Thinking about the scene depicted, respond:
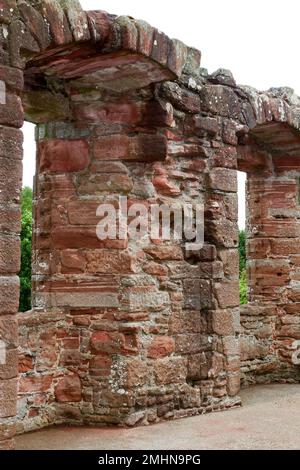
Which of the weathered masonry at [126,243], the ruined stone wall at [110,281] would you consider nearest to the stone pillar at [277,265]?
the weathered masonry at [126,243]

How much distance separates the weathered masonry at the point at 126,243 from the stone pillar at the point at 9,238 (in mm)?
815

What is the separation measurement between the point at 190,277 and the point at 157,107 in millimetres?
1531

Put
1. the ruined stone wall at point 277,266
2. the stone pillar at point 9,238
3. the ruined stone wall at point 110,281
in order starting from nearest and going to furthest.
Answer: the stone pillar at point 9,238, the ruined stone wall at point 110,281, the ruined stone wall at point 277,266

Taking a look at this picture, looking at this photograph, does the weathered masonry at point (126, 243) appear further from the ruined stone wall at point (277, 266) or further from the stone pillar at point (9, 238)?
the ruined stone wall at point (277, 266)

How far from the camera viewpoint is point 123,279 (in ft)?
20.0

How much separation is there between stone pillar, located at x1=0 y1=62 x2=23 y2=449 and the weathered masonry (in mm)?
815

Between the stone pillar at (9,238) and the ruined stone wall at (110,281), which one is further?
the ruined stone wall at (110,281)

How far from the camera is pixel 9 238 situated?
4.57 metres

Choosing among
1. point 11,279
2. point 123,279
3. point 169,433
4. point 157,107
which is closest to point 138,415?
point 169,433

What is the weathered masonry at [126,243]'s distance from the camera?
584cm

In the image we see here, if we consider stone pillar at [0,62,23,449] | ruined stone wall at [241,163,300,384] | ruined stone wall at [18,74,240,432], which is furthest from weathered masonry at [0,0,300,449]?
ruined stone wall at [241,163,300,384]

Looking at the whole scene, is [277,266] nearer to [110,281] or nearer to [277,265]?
[277,265]

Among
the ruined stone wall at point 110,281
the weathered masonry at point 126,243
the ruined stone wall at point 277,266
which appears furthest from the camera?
the ruined stone wall at point 277,266
